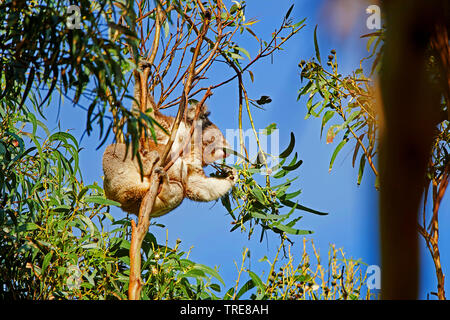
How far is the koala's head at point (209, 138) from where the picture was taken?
3480 mm

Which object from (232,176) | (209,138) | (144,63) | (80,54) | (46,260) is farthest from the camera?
(209,138)

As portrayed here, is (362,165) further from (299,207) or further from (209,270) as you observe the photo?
(209,270)

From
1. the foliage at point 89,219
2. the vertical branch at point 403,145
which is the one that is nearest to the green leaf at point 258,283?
the foliage at point 89,219

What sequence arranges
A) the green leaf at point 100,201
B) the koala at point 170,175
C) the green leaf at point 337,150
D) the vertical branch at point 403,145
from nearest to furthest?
the vertical branch at point 403,145 < the green leaf at point 100,201 < the green leaf at point 337,150 < the koala at point 170,175

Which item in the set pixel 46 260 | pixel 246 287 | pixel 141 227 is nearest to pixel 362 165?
pixel 246 287

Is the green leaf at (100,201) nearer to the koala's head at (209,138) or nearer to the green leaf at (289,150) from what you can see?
the koala's head at (209,138)

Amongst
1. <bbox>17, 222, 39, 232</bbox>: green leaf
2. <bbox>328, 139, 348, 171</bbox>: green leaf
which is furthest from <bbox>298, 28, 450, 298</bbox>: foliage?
<bbox>17, 222, 39, 232</bbox>: green leaf

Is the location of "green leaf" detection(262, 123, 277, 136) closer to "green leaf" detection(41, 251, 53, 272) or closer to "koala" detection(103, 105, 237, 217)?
"koala" detection(103, 105, 237, 217)

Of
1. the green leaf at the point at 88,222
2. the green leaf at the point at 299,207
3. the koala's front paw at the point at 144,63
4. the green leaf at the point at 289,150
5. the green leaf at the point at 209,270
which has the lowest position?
the green leaf at the point at 209,270

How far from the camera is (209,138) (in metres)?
3.70

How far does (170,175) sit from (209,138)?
0.46m

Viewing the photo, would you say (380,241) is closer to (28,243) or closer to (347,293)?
(347,293)

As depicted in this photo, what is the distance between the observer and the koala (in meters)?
3.21

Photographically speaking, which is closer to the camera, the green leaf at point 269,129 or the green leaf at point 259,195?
the green leaf at point 259,195
